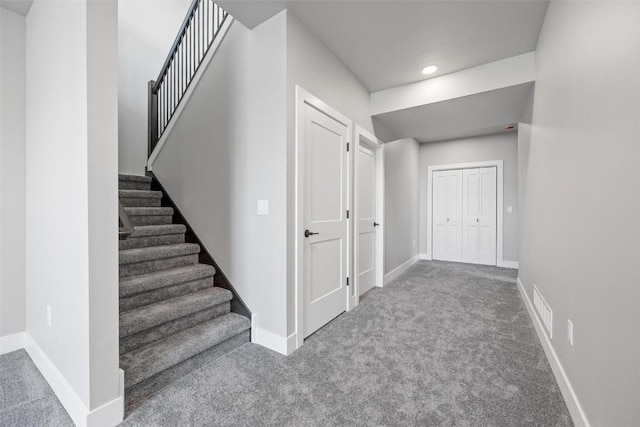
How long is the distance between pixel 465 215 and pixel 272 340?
492 centimetres

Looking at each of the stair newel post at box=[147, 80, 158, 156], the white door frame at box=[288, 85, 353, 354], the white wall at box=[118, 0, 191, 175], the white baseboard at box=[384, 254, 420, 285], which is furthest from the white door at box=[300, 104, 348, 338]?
the white wall at box=[118, 0, 191, 175]

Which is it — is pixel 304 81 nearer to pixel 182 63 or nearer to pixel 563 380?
pixel 182 63

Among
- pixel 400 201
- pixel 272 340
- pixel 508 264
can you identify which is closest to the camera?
pixel 272 340

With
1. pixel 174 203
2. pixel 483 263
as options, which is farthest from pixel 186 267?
pixel 483 263

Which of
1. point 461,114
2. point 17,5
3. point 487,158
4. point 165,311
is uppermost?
point 17,5

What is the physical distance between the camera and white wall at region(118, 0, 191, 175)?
12.8 feet

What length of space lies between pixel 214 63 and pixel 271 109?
1.08 m

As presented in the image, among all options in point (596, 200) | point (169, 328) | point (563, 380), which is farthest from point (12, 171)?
point (563, 380)

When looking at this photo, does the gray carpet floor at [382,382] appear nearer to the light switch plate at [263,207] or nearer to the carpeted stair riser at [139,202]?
the light switch plate at [263,207]

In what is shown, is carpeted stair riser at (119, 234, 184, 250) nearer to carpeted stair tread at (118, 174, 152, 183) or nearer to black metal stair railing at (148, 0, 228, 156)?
carpeted stair tread at (118, 174, 152, 183)

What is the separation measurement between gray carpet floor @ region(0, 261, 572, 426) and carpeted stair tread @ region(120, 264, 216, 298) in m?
0.74

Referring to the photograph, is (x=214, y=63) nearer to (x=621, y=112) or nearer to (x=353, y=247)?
(x=353, y=247)

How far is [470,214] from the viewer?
561 cm

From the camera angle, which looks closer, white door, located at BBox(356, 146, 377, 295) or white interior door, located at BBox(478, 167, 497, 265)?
white door, located at BBox(356, 146, 377, 295)
